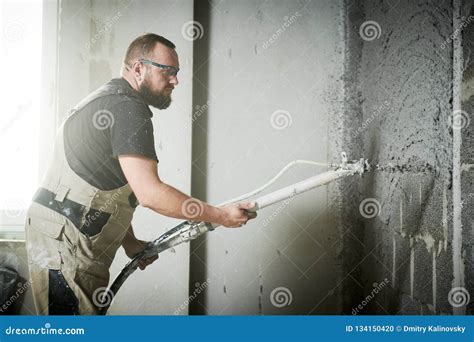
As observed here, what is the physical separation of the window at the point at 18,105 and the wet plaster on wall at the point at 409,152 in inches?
45.8

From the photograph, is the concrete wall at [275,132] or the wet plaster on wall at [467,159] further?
the concrete wall at [275,132]

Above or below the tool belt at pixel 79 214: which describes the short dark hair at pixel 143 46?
above

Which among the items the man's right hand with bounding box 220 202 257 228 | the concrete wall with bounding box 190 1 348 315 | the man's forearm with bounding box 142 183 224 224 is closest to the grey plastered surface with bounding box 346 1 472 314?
the concrete wall with bounding box 190 1 348 315

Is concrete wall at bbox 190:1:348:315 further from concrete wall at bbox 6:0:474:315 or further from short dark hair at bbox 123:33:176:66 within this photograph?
short dark hair at bbox 123:33:176:66

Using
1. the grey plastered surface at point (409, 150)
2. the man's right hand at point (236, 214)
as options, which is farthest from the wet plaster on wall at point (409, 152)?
the man's right hand at point (236, 214)

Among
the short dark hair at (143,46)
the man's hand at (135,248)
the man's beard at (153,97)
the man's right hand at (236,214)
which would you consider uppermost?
the short dark hair at (143,46)

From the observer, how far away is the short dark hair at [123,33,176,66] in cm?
152

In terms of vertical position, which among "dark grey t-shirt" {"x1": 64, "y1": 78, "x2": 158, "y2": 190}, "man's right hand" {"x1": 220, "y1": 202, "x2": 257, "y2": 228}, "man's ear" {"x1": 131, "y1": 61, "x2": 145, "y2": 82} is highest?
"man's ear" {"x1": 131, "y1": 61, "x2": 145, "y2": 82}

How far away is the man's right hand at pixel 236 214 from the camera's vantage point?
4.85 ft

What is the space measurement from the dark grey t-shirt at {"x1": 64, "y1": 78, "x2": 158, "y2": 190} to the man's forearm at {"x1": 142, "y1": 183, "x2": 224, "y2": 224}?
12 cm

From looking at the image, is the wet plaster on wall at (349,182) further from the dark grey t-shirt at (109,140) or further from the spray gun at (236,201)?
the dark grey t-shirt at (109,140)

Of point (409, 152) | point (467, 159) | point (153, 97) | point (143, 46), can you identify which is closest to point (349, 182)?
point (409, 152)

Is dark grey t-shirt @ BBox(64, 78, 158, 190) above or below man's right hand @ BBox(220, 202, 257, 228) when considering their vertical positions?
above
